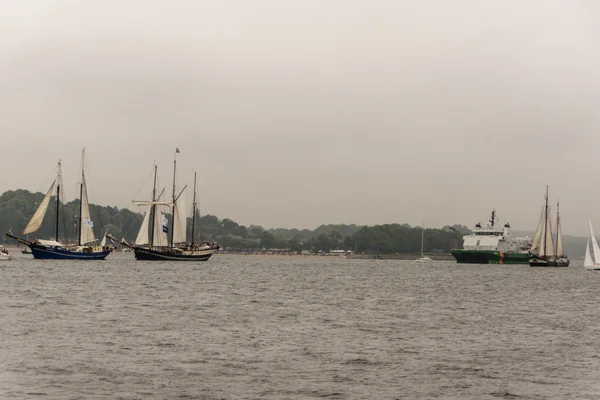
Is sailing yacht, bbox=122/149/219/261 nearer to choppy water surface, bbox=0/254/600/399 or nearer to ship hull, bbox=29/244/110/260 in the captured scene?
ship hull, bbox=29/244/110/260

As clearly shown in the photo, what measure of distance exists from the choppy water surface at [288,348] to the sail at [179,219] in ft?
287

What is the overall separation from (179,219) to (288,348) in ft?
398

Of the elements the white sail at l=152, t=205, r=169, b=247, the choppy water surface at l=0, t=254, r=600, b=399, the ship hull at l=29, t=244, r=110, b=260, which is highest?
the white sail at l=152, t=205, r=169, b=247

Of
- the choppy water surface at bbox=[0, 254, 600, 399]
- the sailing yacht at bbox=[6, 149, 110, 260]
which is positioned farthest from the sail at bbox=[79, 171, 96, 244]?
the choppy water surface at bbox=[0, 254, 600, 399]

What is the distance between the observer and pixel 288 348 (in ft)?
131

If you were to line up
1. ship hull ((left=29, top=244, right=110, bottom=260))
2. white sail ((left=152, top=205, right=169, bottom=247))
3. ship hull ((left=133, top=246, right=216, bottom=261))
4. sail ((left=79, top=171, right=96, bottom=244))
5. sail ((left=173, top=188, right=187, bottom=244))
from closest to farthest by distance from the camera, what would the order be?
1. sail ((left=79, top=171, right=96, bottom=244))
2. ship hull ((left=29, top=244, right=110, bottom=260))
3. sail ((left=173, top=188, right=187, bottom=244))
4. white sail ((left=152, top=205, right=169, bottom=247))
5. ship hull ((left=133, top=246, right=216, bottom=261))

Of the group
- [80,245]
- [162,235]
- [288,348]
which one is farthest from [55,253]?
[288,348]

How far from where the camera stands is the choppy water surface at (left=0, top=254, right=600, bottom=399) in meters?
30.2

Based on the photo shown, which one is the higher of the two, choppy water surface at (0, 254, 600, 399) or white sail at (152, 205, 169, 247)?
white sail at (152, 205, 169, 247)

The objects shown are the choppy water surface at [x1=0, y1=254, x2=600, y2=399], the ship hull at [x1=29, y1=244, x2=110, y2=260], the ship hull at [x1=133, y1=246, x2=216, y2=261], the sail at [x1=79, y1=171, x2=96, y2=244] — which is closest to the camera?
the choppy water surface at [x1=0, y1=254, x2=600, y2=399]

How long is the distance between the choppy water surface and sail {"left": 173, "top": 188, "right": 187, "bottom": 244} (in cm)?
8736

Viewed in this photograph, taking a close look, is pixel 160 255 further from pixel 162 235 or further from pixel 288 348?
pixel 288 348

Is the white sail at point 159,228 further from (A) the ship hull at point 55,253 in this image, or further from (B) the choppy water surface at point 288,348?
(B) the choppy water surface at point 288,348

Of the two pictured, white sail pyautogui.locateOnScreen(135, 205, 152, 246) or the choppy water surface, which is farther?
white sail pyautogui.locateOnScreen(135, 205, 152, 246)
